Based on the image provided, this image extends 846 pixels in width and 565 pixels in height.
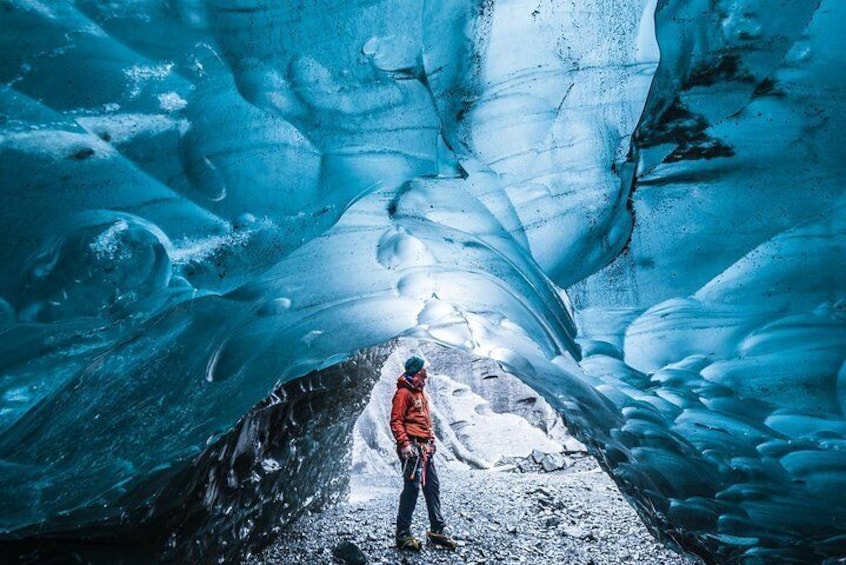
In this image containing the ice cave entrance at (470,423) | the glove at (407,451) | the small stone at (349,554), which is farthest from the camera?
the ice cave entrance at (470,423)

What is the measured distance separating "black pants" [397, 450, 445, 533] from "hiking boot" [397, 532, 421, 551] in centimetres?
3

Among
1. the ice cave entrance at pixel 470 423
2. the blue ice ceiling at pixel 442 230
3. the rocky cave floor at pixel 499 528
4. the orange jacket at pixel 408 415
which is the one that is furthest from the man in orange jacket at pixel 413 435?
the ice cave entrance at pixel 470 423

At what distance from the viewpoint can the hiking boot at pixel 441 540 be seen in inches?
105

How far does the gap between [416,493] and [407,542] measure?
310 mm

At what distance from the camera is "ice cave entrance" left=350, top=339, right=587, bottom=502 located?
17.7 ft

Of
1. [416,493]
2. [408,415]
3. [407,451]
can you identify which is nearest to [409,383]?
[408,415]

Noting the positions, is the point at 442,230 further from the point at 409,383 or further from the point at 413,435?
the point at 413,435

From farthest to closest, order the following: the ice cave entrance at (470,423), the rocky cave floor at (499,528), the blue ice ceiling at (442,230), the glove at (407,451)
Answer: the ice cave entrance at (470,423)
the rocky cave floor at (499,528)
the glove at (407,451)
the blue ice ceiling at (442,230)

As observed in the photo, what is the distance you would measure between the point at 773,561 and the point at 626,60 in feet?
4.99

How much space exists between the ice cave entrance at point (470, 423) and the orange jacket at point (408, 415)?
2.68 m

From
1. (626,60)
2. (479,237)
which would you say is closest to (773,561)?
(479,237)

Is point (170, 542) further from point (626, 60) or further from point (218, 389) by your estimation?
point (626, 60)

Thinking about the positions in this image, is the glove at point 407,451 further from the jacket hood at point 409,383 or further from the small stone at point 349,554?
the small stone at point 349,554

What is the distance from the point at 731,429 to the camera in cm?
186
